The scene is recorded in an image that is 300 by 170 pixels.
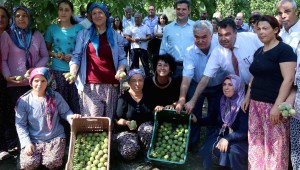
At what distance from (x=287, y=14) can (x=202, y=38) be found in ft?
3.49

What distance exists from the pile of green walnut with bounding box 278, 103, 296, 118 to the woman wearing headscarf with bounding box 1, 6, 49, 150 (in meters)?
2.99

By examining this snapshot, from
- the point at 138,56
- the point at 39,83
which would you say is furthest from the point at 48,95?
the point at 138,56

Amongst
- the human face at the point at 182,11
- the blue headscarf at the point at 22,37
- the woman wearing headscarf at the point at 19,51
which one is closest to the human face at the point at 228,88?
the human face at the point at 182,11

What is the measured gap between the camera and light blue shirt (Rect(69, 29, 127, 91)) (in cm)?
430

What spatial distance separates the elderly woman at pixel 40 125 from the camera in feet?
13.2

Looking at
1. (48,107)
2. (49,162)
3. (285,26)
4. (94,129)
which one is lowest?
(49,162)

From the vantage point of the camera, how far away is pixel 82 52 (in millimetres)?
4328

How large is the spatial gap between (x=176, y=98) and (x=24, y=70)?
6.65 ft

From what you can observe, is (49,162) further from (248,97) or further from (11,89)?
(248,97)

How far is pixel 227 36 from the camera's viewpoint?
394 centimetres

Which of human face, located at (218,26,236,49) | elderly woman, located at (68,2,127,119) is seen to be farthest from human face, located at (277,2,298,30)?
elderly woman, located at (68,2,127,119)

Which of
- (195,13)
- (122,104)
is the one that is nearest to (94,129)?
(122,104)

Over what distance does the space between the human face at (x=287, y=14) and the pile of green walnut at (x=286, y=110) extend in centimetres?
145

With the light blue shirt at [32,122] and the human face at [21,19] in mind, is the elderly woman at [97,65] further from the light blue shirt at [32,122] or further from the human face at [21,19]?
the human face at [21,19]
